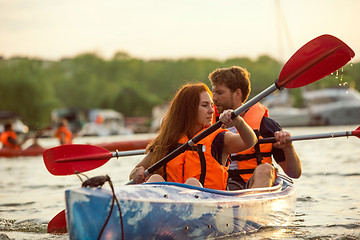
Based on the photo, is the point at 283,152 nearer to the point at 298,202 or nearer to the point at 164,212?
the point at 164,212

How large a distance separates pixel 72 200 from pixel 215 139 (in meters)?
1.40

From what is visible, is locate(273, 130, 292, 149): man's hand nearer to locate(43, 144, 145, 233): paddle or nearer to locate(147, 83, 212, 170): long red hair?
locate(147, 83, 212, 170): long red hair

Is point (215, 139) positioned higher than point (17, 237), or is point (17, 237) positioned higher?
point (215, 139)

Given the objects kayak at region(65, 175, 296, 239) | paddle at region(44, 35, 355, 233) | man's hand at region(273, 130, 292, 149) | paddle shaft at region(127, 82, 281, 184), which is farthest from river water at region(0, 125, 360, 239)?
paddle at region(44, 35, 355, 233)

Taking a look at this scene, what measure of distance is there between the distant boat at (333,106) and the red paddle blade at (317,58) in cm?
3327

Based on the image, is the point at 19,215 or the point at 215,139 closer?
→ the point at 215,139

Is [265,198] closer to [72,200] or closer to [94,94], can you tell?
[72,200]

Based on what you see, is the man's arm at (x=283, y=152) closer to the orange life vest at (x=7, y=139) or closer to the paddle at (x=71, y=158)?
the paddle at (x=71, y=158)

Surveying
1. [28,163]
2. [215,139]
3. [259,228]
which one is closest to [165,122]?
[215,139]

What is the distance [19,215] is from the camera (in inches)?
288

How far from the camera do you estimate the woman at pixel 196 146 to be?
16.1ft

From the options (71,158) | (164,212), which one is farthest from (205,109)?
(71,158)

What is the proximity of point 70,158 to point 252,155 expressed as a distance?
5.50 ft

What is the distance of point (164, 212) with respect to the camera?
170 inches
